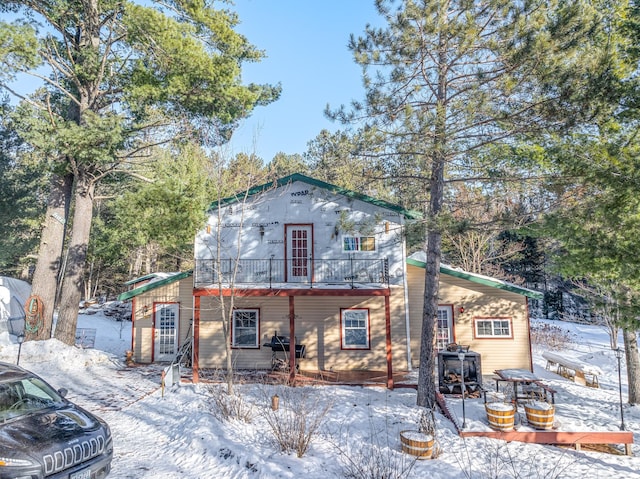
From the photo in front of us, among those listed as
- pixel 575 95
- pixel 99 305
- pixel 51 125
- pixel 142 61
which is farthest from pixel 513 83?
pixel 99 305

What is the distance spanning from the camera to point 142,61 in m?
12.8

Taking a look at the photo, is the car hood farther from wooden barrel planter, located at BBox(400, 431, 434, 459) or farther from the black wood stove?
the black wood stove

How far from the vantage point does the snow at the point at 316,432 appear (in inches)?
237

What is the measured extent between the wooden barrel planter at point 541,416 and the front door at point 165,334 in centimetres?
1172

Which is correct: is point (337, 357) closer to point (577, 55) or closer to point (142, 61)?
point (577, 55)

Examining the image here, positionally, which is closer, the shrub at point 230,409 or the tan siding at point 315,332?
the shrub at point 230,409

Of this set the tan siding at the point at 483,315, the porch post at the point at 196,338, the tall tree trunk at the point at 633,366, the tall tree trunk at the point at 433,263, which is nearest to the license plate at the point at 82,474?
the porch post at the point at 196,338

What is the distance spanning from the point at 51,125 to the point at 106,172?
2458mm

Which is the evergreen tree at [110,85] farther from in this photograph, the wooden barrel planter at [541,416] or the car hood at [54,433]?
the wooden barrel planter at [541,416]

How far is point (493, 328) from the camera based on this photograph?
42.8 feet

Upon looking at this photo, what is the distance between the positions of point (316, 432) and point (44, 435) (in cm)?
452

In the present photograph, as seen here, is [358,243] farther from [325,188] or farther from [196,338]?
[196,338]

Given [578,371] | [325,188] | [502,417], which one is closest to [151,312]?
[325,188]

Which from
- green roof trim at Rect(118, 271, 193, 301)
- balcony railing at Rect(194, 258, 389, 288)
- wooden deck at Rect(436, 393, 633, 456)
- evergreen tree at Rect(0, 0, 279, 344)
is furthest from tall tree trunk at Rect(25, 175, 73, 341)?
wooden deck at Rect(436, 393, 633, 456)
